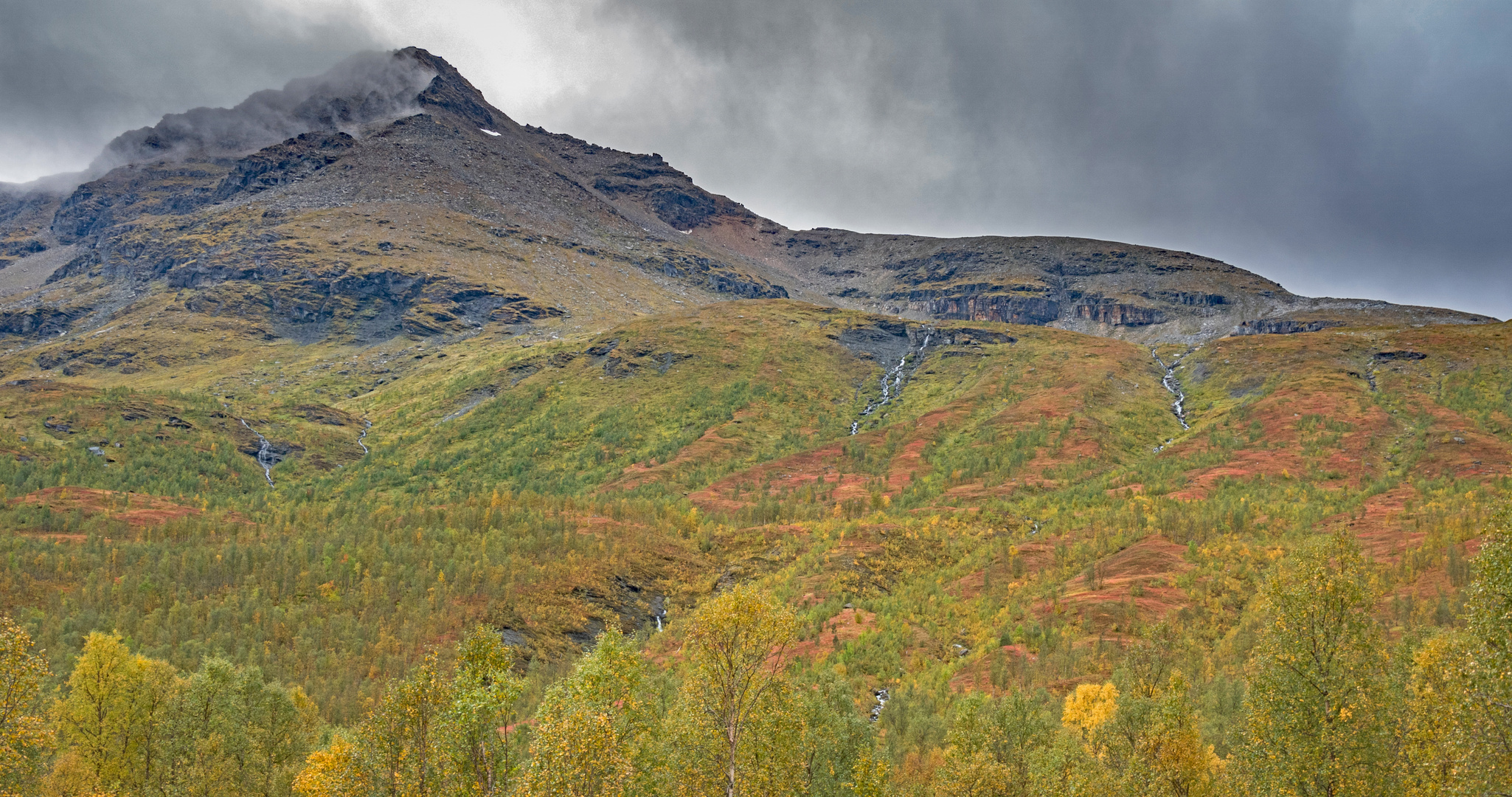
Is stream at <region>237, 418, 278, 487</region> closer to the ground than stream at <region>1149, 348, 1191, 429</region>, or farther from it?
closer to the ground

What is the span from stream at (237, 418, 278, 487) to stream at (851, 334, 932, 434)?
10881cm

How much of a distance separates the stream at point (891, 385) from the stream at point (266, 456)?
10881 centimetres

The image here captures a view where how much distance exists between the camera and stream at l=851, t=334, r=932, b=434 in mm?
158000

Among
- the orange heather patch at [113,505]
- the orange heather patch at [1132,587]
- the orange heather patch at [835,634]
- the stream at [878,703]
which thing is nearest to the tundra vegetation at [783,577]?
the stream at [878,703]

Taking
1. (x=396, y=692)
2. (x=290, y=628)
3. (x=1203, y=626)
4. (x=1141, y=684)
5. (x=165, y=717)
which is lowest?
(x=290, y=628)

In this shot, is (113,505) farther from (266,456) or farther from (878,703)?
(878,703)

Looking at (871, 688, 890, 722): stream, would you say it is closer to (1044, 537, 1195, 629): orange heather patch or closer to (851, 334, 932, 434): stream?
(1044, 537, 1195, 629): orange heather patch

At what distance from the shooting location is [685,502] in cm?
11469

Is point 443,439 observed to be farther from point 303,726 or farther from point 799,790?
point 799,790

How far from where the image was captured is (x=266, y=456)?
14700 centimetres

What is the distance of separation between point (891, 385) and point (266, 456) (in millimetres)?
129269

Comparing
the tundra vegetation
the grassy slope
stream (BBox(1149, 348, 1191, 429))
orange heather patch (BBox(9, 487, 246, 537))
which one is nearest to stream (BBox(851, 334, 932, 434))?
the tundra vegetation

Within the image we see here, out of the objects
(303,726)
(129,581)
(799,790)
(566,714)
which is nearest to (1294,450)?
(799,790)

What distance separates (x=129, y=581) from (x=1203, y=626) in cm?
9640
